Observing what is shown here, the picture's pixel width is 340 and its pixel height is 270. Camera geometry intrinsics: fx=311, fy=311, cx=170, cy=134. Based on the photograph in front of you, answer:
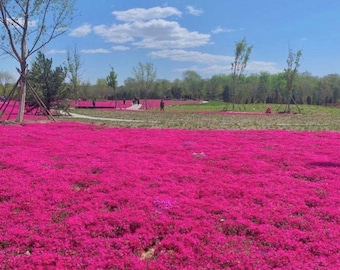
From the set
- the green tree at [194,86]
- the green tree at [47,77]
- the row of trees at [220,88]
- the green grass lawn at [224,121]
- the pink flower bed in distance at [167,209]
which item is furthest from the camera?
the green tree at [194,86]

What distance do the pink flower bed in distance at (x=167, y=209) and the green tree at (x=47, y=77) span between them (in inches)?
739

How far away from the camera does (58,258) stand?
13.9ft

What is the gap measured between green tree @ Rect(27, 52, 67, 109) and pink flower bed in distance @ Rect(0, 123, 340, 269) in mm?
18781

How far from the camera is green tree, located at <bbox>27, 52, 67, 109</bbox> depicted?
27.8m

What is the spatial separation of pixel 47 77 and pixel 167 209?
25.7 meters

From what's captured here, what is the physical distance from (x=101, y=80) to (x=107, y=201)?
10654 centimetres

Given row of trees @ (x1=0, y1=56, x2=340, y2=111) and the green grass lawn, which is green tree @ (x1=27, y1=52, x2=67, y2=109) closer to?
the green grass lawn

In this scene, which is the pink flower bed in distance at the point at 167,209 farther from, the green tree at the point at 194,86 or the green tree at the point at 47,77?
the green tree at the point at 194,86

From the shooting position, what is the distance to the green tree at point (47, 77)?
2780 centimetres

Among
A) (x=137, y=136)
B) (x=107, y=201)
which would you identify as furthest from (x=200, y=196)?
(x=137, y=136)

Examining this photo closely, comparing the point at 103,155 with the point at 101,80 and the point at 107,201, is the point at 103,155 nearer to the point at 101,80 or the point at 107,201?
the point at 107,201

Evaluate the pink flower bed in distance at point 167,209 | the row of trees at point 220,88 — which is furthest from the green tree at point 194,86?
the pink flower bed in distance at point 167,209

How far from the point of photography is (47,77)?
28.1 m

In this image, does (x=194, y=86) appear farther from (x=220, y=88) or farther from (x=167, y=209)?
(x=167, y=209)
